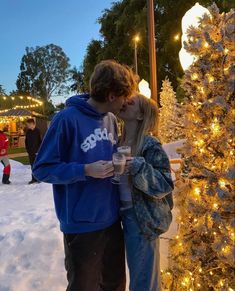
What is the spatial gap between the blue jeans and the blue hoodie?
0.15 meters

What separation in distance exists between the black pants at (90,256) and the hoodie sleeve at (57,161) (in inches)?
14.8

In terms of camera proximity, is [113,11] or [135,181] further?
[113,11]

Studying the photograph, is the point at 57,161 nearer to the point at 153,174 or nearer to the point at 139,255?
the point at 153,174

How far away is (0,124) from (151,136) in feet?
110

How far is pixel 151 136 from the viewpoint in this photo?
2.28m

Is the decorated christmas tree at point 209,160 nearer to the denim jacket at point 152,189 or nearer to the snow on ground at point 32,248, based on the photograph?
the denim jacket at point 152,189

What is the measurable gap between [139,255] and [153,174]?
1.81 feet

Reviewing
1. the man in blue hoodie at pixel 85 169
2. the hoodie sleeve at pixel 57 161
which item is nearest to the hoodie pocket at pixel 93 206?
the man in blue hoodie at pixel 85 169

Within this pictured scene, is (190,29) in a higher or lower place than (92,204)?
higher

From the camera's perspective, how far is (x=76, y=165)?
201 cm

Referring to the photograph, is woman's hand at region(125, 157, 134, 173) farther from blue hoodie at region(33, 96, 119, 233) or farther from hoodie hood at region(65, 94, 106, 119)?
hoodie hood at region(65, 94, 106, 119)

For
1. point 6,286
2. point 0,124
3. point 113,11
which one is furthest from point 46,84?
point 6,286

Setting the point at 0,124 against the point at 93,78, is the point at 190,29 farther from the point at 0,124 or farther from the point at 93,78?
the point at 0,124

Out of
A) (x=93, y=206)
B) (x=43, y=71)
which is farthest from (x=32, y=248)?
(x=43, y=71)
